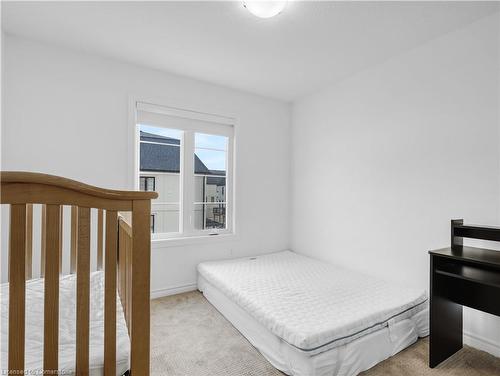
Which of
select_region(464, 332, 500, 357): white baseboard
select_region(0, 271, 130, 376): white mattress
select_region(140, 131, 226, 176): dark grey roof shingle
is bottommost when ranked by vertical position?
select_region(464, 332, 500, 357): white baseboard

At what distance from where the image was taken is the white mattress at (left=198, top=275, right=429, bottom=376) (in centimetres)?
161

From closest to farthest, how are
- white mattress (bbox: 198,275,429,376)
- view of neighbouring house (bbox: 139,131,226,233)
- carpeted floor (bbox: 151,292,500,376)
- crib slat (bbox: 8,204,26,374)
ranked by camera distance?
crib slat (bbox: 8,204,26,374) < white mattress (bbox: 198,275,429,376) < carpeted floor (bbox: 151,292,500,376) < view of neighbouring house (bbox: 139,131,226,233)

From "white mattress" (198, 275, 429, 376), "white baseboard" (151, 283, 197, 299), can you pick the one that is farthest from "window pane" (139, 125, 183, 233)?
"white mattress" (198, 275, 429, 376)

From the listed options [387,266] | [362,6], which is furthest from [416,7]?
[387,266]

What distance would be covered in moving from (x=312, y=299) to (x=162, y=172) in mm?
2045

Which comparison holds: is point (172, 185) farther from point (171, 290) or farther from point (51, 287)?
point (51, 287)

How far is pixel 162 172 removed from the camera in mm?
3074

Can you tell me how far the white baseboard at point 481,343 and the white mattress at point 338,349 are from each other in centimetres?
27

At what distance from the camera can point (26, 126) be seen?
2318 mm

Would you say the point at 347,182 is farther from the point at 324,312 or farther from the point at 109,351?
the point at 109,351

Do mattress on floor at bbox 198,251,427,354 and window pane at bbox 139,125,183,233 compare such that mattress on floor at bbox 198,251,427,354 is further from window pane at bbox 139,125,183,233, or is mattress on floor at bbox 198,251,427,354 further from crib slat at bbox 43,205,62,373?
crib slat at bbox 43,205,62,373

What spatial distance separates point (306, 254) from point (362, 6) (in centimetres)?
274

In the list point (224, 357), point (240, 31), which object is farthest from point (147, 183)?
point (224, 357)

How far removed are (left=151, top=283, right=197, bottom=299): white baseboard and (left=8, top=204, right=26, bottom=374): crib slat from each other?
2125 mm
